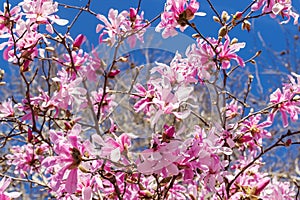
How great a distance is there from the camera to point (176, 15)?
1479mm

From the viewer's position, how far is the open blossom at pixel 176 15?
1445mm

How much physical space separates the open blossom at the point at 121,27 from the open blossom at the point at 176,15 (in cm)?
9

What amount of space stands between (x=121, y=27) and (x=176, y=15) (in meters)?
0.21

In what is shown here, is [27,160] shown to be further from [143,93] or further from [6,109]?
[143,93]

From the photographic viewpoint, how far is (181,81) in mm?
1344

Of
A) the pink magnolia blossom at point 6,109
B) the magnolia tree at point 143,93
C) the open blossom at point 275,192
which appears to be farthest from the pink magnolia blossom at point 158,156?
the pink magnolia blossom at point 6,109

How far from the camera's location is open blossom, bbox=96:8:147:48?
5.13ft

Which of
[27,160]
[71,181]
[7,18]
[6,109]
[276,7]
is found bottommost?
[71,181]

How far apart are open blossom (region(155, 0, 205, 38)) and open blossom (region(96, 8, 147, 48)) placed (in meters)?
0.09

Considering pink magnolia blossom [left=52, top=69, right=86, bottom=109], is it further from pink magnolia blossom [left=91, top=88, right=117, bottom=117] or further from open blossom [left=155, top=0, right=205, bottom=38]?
open blossom [left=155, top=0, right=205, bottom=38]

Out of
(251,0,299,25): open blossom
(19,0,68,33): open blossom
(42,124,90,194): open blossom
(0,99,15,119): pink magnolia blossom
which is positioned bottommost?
(42,124,90,194): open blossom

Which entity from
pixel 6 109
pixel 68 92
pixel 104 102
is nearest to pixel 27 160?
pixel 6 109

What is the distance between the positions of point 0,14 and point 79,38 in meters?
0.26

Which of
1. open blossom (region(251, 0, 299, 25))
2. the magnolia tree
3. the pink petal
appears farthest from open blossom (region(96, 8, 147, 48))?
the pink petal
